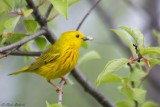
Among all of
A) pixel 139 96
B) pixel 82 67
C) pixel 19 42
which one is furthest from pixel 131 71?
pixel 82 67

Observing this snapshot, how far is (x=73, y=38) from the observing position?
469 cm

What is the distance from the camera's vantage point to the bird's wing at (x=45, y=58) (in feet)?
14.4

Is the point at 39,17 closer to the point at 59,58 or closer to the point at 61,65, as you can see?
the point at 61,65

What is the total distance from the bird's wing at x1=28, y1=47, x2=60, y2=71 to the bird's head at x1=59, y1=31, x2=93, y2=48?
0.19 metres

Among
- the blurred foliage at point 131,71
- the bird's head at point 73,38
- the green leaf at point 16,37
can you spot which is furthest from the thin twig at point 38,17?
the bird's head at point 73,38

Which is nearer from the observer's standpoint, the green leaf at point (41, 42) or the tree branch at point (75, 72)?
the tree branch at point (75, 72)

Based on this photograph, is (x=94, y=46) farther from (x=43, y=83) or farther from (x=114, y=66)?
(x=114, y=66)

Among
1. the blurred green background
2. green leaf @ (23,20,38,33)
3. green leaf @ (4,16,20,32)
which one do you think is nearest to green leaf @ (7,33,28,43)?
green leaf @ (23,20,38,33)

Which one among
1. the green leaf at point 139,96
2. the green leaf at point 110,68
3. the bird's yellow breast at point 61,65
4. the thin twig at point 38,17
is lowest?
the green leaf at point 110,68

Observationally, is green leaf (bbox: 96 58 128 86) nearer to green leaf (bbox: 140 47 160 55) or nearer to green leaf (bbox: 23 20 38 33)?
green leaf (bbox: 140 47 160 55)

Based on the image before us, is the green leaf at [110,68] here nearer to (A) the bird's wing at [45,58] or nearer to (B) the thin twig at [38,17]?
(B) the thin twig at [38,17]

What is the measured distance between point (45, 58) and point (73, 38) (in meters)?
0.37

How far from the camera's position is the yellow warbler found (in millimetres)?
4421

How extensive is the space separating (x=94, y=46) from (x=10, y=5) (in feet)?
→ 13.9
